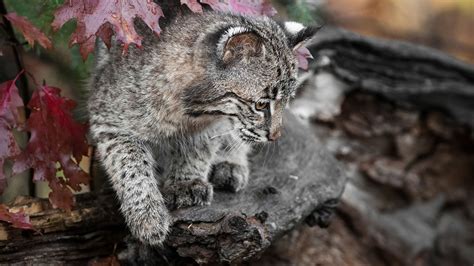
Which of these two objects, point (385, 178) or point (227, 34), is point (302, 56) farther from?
point (385, 178)

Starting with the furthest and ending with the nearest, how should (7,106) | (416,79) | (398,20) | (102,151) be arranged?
(398,20)
(416,79)
(102,151)
(7,106)

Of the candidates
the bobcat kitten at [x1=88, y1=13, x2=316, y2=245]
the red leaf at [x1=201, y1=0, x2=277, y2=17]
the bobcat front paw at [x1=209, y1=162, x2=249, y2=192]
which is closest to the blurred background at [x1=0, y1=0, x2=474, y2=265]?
the bobcat front paw at [x1=209, y1=162, x2=249, y2=192]

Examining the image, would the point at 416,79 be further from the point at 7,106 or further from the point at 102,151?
the point at 7,106

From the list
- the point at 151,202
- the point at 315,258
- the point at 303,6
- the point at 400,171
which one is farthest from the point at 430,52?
the point at 151,202

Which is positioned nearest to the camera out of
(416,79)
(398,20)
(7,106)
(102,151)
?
(7,106)

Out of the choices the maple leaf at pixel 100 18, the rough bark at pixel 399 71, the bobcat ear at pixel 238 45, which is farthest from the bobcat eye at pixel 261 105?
the rough bark at pixel 399 71

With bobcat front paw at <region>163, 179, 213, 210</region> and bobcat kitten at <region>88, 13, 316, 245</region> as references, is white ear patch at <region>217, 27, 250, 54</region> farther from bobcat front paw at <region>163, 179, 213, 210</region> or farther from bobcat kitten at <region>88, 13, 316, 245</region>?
bobcat front paw at <region>163, 179, 213, 210</region>
